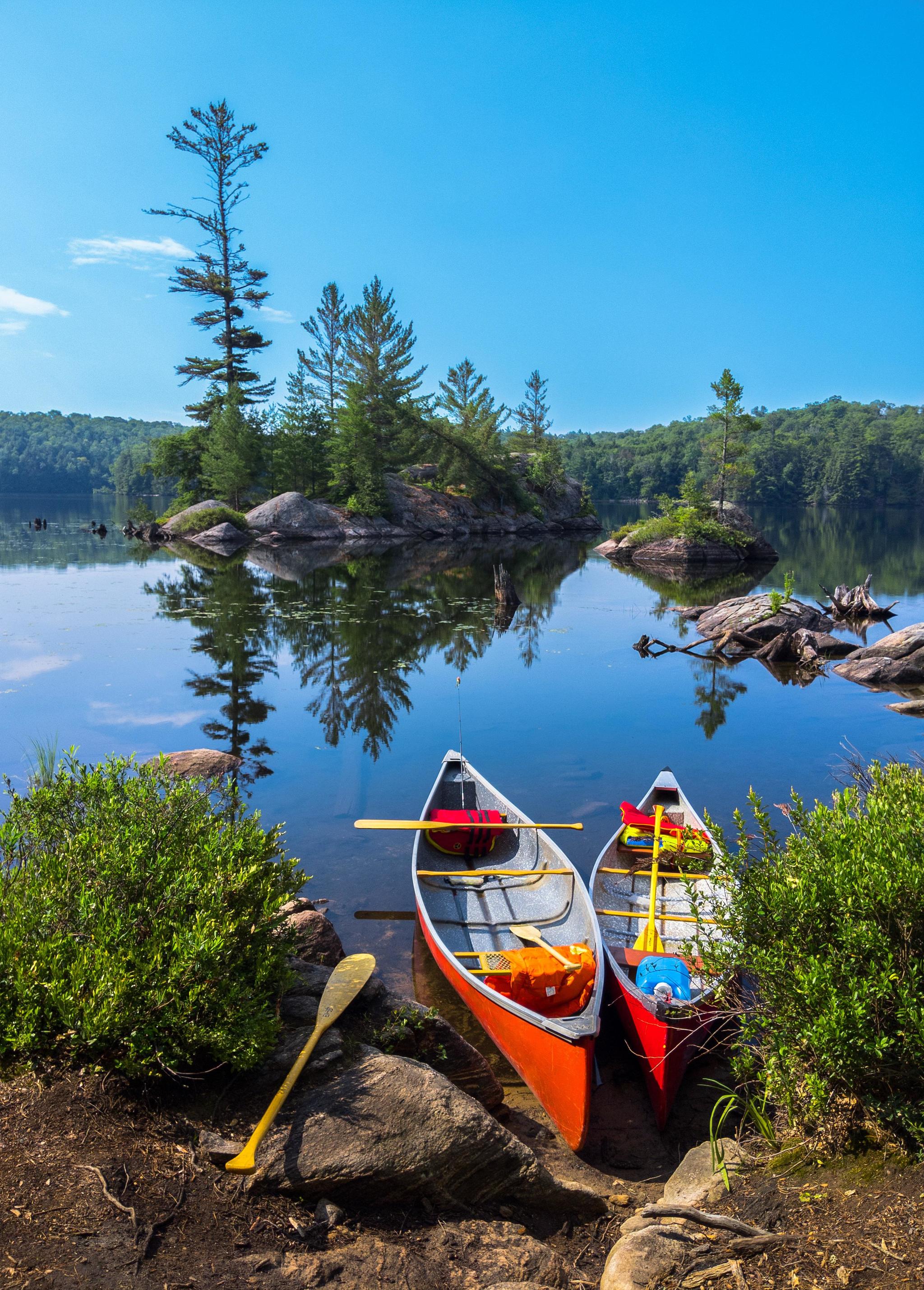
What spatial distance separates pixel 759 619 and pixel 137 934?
849 inches

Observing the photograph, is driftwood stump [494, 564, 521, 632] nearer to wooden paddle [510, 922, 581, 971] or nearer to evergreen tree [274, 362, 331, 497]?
wooden paddle [510, 922, 581, 971]

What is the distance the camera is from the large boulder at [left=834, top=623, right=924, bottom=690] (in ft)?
59.2

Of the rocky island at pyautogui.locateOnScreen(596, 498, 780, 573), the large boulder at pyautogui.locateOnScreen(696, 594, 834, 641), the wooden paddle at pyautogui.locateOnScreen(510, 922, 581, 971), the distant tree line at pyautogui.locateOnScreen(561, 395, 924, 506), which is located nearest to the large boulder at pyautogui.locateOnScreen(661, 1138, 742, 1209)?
the wooden paddle at pyautogui.locateOnScreen(510, 922, 581, 971)

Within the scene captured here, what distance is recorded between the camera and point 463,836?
8914 mm

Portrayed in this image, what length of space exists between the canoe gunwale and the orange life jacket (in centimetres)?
11

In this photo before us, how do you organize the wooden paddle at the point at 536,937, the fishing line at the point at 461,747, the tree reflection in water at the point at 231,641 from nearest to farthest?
the wooden paddle at the point at 536,937 → the fishing line at the point at 461,747 → the tree reflection in water at the point at 231,641

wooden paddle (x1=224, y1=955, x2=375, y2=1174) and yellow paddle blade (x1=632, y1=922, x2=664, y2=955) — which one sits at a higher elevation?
wooden paddle (x1=224, y1=955, x2=375, y2=1174)

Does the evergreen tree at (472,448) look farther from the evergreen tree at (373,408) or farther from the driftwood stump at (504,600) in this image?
the driftwood stump at (504,600)

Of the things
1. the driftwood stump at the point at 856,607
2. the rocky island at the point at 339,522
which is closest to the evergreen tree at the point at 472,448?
the rocky island at the point at 339,522

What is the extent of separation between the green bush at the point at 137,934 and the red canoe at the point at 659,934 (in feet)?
8.79

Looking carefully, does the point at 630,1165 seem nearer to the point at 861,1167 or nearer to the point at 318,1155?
the point at 861,1167

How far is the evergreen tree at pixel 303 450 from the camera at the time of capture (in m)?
54.3

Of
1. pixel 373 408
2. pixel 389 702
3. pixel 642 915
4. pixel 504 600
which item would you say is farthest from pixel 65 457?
pixel 642 915

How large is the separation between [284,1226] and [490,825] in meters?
5.35
